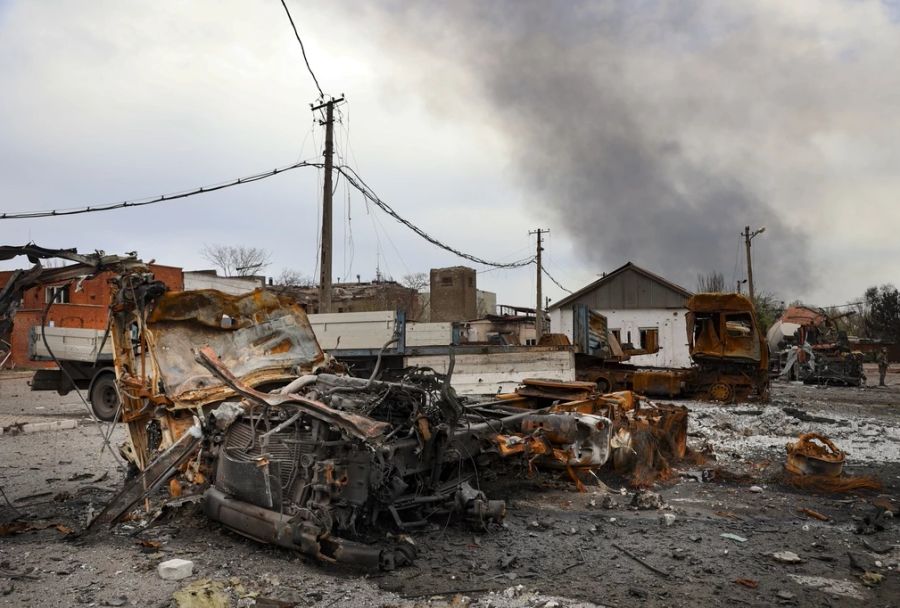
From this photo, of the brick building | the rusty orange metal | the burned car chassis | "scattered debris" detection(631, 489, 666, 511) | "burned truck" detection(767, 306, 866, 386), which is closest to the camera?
the burned car chassis

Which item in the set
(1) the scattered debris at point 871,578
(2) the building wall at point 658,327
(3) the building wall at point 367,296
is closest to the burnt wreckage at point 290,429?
(1) the scattered debris at point 871,578

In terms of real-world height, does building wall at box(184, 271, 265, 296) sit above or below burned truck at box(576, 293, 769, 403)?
above

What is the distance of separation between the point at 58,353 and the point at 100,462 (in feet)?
19.2

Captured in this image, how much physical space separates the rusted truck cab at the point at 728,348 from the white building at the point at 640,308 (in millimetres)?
17378

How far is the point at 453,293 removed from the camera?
38.6 m

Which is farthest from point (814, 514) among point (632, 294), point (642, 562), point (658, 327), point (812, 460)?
point (632, 294)

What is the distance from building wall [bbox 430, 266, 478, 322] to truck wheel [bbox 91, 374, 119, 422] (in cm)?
2607

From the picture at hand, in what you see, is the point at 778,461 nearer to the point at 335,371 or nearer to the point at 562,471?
the point at 562,471

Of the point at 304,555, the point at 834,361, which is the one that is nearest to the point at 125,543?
the point at 304,555

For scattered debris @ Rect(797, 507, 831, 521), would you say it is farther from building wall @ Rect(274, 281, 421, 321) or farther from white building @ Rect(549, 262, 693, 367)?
building wall @ Rect(274, 281, 421, 321)

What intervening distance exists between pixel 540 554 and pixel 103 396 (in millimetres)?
11039

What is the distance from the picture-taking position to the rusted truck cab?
15.0m

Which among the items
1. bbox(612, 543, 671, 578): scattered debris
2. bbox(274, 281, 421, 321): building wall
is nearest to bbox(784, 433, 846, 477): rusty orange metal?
bbox(612, 543, 671, 578): scattered debris

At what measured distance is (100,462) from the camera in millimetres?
8445
